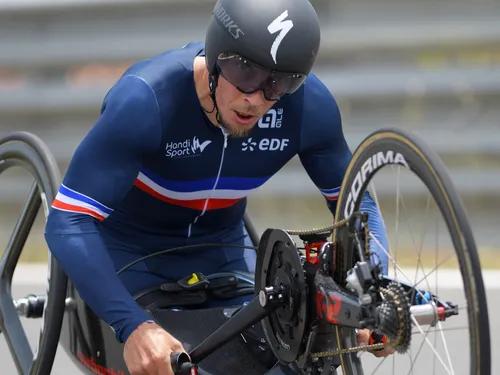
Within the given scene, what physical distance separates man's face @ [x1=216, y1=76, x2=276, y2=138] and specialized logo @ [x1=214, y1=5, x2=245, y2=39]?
0.17m

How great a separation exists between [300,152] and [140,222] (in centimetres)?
56

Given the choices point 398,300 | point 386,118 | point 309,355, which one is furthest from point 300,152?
point 386,118

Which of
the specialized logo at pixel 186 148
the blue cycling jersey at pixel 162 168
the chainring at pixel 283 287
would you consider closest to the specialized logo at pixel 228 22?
the blue cycling jersey at pixel 162 168

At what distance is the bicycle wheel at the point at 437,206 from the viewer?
8.23ft

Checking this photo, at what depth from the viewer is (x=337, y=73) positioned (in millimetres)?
5820

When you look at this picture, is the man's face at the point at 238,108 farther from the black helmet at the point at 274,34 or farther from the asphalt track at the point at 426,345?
the asphalt track at the point at 426,345

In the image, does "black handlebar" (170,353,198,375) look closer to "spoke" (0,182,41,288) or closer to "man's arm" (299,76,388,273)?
"man's arm" (299,76,388,273)

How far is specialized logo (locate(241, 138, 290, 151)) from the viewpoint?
353cm

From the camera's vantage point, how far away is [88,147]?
328 cm

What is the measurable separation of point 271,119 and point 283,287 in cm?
60

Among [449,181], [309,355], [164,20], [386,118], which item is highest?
[164,20]

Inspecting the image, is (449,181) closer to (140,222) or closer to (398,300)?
(398,300)

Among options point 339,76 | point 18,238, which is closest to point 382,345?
point 18,238

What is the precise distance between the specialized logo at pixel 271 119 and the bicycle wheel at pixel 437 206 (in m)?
0.45
